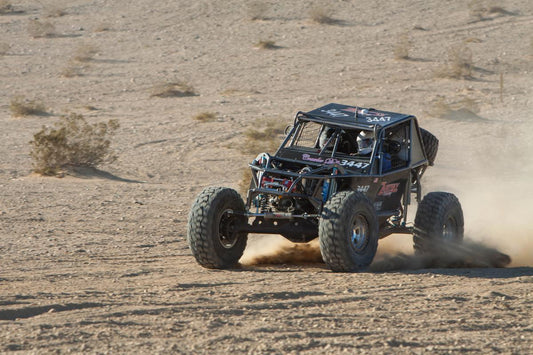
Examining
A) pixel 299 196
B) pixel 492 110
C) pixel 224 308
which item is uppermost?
pixel 492 110

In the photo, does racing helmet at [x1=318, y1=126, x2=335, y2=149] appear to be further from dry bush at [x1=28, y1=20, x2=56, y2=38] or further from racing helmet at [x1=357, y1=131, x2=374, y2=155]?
dry bush at [x1=28, y1=20, x2=56, y2=38]

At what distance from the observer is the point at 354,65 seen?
3023 centimetres

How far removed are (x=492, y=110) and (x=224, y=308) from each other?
18537mm

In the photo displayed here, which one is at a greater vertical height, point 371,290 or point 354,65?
point 354,65

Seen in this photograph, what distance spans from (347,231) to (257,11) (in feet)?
91.6

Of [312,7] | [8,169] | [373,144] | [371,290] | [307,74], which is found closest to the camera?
[371,290]

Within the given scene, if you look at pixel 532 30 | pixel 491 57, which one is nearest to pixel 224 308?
pixel 491 57

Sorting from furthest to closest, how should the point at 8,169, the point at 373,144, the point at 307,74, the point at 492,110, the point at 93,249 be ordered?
1. the point at 307,74
2. the point at 492,110
3. the point at 8,169
4. the point at 93,249
5. the point at 373,144

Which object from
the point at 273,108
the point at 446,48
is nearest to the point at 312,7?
the point at 446,48

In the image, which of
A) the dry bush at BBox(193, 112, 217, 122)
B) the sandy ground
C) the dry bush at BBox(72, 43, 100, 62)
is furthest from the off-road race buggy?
the dry bush at BBox(72, 43, 100, 62)

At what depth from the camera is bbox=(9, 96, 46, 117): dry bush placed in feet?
78.2

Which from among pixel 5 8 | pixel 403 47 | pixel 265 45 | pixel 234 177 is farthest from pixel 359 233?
pixel 5 8

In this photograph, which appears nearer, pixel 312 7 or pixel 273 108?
pixel 273 108

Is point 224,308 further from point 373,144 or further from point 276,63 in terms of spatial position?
point 276,63
